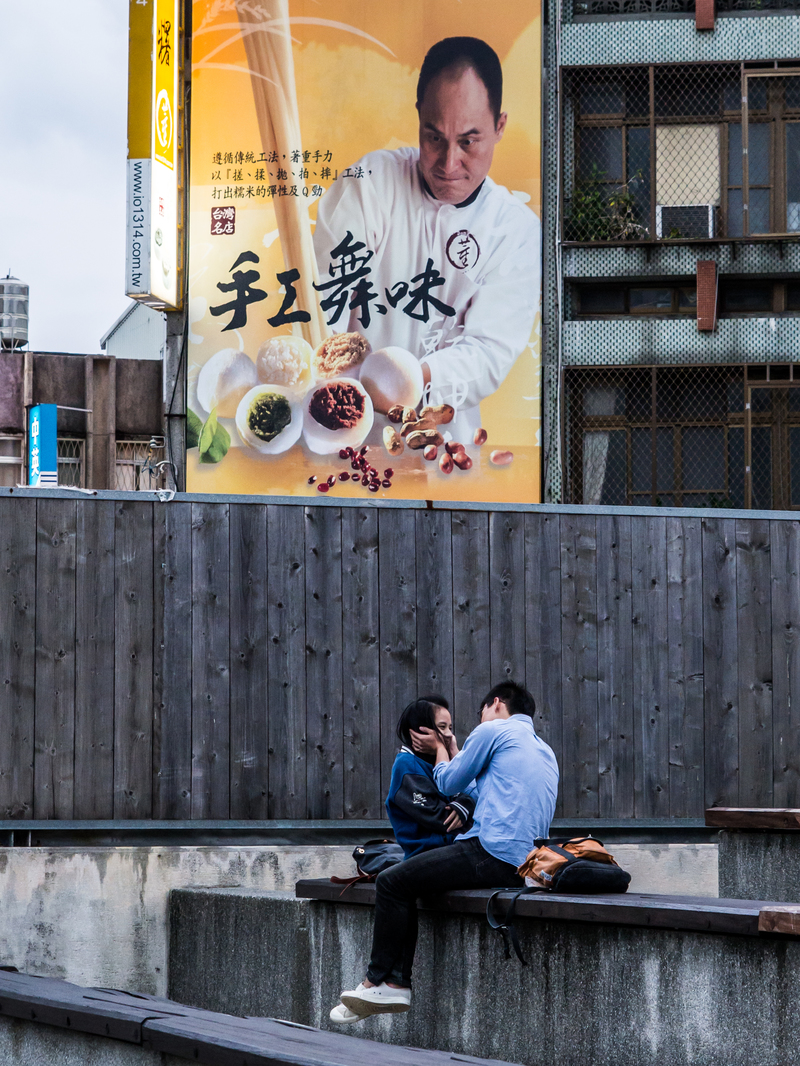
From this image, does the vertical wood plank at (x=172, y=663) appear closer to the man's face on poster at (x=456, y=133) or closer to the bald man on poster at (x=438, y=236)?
the bald man on poster at (x=438, y=236)

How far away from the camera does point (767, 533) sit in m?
8.33

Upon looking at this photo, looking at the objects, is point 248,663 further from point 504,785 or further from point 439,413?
point 439,413

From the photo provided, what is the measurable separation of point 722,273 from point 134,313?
1104 centimetres

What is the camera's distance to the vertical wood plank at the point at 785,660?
8219 mm

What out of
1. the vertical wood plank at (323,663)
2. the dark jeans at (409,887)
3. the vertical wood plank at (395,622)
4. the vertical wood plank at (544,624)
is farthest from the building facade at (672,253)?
the dark jeans at (409,887)

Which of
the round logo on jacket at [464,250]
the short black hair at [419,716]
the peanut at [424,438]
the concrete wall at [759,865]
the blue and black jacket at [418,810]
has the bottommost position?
the concrete wall at [759,865]

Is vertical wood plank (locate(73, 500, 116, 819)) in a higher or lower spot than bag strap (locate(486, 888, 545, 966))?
higher

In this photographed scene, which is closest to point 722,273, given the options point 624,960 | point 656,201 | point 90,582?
point 656,201

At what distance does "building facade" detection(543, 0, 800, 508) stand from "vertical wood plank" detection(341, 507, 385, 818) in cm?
1067

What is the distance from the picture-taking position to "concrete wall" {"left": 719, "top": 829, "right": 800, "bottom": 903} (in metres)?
6.98

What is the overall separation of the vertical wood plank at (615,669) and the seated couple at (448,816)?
2.30 meters

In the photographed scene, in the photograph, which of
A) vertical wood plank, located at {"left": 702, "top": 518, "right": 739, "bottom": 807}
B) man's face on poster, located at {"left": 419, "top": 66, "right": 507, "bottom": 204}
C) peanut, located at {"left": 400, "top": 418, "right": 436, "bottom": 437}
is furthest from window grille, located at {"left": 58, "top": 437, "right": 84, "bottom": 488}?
vertical wood plank, located at {"left": 702, "top": 518, "right": 739, "bottom": 807}

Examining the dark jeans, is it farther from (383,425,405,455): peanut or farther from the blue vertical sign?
the blue vertical sign

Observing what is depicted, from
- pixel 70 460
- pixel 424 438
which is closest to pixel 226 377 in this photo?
pixel 70 460
